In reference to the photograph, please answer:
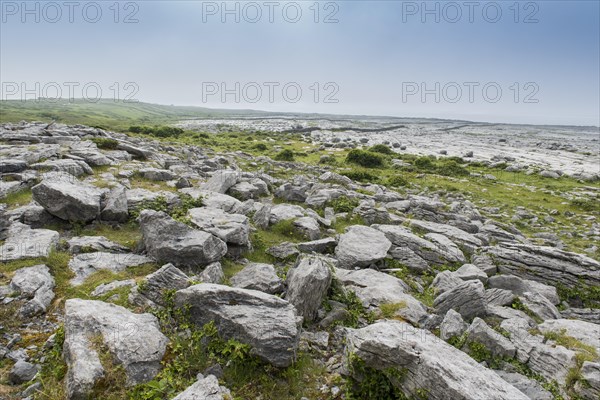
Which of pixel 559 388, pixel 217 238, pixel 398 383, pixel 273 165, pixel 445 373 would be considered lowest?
pixel 559 388

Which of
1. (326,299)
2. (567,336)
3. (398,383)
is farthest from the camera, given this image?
(326,299)

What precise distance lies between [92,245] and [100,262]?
112 cm

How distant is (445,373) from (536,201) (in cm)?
3158

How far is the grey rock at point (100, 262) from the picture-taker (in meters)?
10.6

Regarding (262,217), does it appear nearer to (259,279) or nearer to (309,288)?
(259,279)

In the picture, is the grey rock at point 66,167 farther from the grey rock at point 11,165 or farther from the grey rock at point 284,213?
the grey rock at point 284,213

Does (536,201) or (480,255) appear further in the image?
(536,201)

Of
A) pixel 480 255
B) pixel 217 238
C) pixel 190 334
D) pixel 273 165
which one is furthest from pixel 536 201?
pixel 190 334

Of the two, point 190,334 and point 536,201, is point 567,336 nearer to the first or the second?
point 190,334

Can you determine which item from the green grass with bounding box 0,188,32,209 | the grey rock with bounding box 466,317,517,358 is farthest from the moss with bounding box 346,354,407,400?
the green grass with bounding box 0,188,32,209

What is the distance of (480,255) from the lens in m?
15.0

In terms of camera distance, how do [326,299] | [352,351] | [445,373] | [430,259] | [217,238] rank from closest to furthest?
[445,373], [352,351], [326,299], [217,238], [430,259]

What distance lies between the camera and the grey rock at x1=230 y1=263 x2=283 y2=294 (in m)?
10.3

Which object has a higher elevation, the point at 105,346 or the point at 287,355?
the point at 105,346
